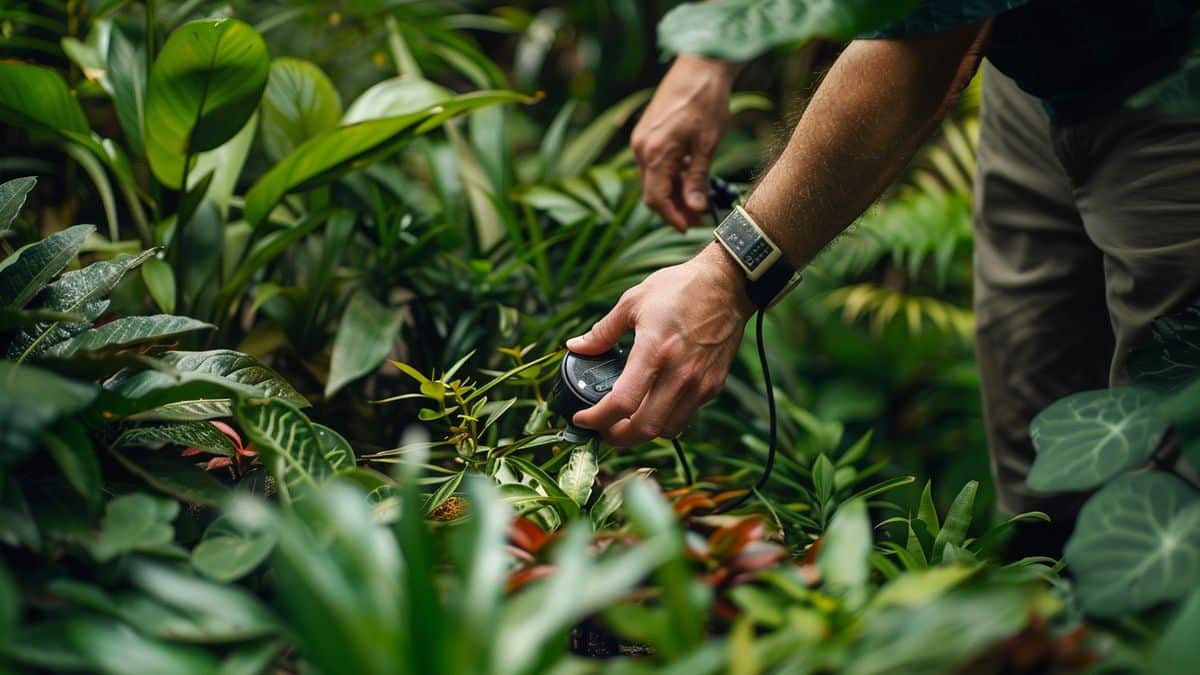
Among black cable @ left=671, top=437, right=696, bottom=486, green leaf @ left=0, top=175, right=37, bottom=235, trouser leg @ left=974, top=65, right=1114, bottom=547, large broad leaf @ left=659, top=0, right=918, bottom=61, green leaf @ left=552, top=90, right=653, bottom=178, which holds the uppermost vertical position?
green leaf @ left=0, top=175, right=37, bottom=235

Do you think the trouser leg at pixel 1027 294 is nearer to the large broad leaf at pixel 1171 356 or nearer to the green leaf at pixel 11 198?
the large broad leaf at pixel 1171 356

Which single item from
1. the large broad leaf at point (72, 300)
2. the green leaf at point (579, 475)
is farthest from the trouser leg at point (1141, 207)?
the large broad leaf at point (72, 300)

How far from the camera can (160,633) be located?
0.61 m

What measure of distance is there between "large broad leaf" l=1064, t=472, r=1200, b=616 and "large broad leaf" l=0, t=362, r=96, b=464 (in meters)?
0.69

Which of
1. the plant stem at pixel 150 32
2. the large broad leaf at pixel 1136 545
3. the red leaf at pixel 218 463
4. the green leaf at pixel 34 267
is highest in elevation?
the plant stem at pixel 150 32

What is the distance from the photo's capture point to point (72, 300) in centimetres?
88

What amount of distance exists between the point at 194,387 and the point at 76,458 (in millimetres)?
120

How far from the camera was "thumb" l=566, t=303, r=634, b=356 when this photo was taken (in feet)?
3.39

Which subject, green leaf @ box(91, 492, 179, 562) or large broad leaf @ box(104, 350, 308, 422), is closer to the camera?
green leaf @ box(91, 492, 179, 562)

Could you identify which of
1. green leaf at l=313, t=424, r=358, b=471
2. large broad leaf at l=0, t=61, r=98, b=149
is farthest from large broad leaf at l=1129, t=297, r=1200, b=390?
large broad leaf at l=0, t=61, r=98, b=149

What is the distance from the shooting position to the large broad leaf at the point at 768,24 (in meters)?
0.66

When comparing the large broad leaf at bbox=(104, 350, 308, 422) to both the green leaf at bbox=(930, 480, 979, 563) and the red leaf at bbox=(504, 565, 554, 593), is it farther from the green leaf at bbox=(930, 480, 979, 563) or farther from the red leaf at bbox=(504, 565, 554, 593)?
the green leaf at bbox=(930, 480, 979, 563)

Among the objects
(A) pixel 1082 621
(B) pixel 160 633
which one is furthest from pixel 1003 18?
(B) pixel 160 633

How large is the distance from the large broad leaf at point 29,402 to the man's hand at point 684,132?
37.9 inches
